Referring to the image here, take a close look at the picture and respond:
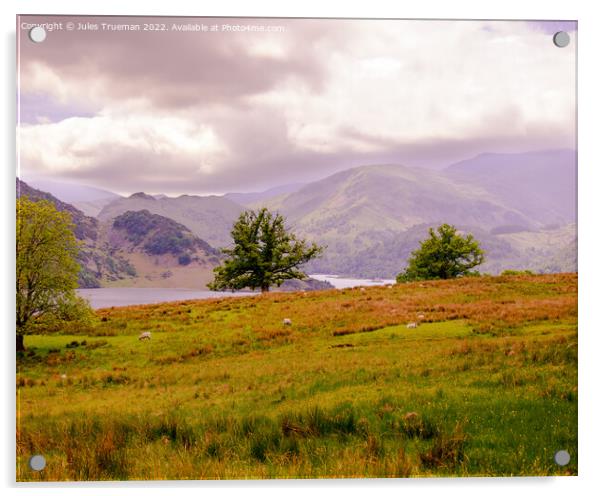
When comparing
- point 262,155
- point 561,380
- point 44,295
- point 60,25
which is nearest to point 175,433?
point 44,295

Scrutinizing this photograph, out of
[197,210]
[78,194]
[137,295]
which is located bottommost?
[137,295]

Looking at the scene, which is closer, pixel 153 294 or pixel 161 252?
pixel 153 294

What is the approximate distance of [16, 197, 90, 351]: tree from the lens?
784 centimetres

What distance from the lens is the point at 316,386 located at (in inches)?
304

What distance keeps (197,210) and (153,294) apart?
64.6 inches

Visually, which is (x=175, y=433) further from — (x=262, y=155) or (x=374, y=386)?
(x=262, y=155)

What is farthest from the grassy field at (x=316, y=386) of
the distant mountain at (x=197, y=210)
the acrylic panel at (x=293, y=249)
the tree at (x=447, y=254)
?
the distant mountain at (x=197, y=210)

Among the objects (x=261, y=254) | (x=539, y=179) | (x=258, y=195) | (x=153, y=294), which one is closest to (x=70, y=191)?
(x=153, y=294)

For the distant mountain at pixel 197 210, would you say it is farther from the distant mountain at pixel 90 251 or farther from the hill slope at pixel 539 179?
the hill slope at pixel 539 179

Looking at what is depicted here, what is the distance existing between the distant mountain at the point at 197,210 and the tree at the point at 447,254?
345cm

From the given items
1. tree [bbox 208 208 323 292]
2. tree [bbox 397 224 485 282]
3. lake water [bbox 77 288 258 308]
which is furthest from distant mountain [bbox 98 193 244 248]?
tree [bbox 397 224 485 282]

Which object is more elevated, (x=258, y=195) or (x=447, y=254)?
(x=258, y=195)

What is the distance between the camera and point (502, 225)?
29.7 ft
